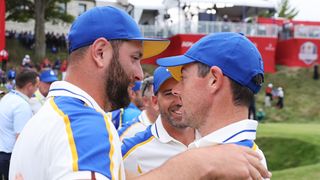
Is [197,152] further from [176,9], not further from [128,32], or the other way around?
[176,9]

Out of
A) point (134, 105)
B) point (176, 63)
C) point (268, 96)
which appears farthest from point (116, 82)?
point (268, 96)

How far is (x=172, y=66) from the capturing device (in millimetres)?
2719

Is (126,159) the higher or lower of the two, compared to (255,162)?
lower

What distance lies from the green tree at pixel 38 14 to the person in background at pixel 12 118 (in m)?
32.2

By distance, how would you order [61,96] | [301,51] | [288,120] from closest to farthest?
[61,96] → [288,120] → [301,51]

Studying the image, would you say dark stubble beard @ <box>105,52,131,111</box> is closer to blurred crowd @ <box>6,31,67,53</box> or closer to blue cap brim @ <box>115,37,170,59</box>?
blue cap brim @ <box>115,37,170,59</box>

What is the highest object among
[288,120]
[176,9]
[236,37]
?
[236,37]

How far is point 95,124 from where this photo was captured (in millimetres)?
2025

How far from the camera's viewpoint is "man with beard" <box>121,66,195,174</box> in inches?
148

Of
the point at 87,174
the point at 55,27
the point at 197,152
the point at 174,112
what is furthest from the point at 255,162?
the point at 55,27

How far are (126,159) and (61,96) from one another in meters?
1.53

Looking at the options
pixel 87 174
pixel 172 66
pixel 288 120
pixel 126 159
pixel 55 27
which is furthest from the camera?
pixel 55 27

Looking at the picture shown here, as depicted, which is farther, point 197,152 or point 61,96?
point 61,96

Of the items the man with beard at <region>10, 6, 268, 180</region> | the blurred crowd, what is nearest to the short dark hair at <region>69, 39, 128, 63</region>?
the man with beard at <region>10, 6, 268, 180</region>
